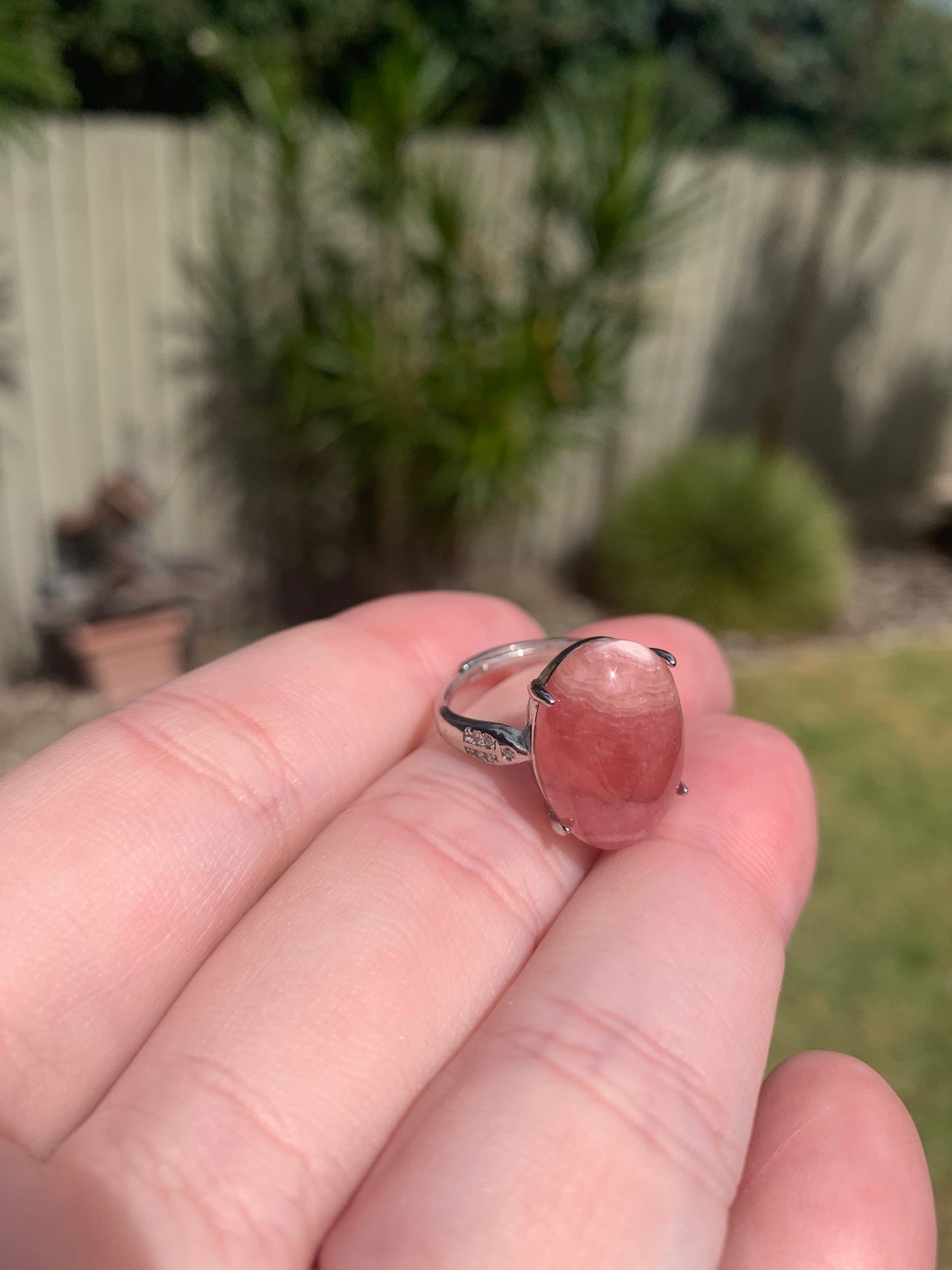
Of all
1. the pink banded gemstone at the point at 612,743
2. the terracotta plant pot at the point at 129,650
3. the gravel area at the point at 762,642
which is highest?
the pink banded gemstone at the point at 612,743

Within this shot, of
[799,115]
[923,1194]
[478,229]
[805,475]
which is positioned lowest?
[805,475]

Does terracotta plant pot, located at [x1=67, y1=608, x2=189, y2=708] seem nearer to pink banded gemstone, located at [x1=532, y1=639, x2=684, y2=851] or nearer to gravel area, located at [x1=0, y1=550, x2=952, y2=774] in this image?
gravel area, located at [x1=0, y1=550, x2=952, y2=774]

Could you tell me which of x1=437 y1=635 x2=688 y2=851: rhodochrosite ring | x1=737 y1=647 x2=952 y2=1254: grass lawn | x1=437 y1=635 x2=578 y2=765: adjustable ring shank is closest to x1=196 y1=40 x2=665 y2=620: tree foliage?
x1=737 y1=647 x2=952 y2=1254: grass lawn

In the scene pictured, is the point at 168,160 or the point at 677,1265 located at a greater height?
the point at 168,160

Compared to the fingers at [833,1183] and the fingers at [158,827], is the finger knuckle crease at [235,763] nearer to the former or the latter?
the fingers at [158,827]

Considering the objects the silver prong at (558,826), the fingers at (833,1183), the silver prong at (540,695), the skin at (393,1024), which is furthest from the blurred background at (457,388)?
the silver prong at (540,695)

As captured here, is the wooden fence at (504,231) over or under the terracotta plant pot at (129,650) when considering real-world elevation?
over

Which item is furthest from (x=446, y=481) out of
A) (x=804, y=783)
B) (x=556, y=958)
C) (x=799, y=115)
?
(x=799, y=115)

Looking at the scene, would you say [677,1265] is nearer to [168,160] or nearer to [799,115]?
[168,160]
